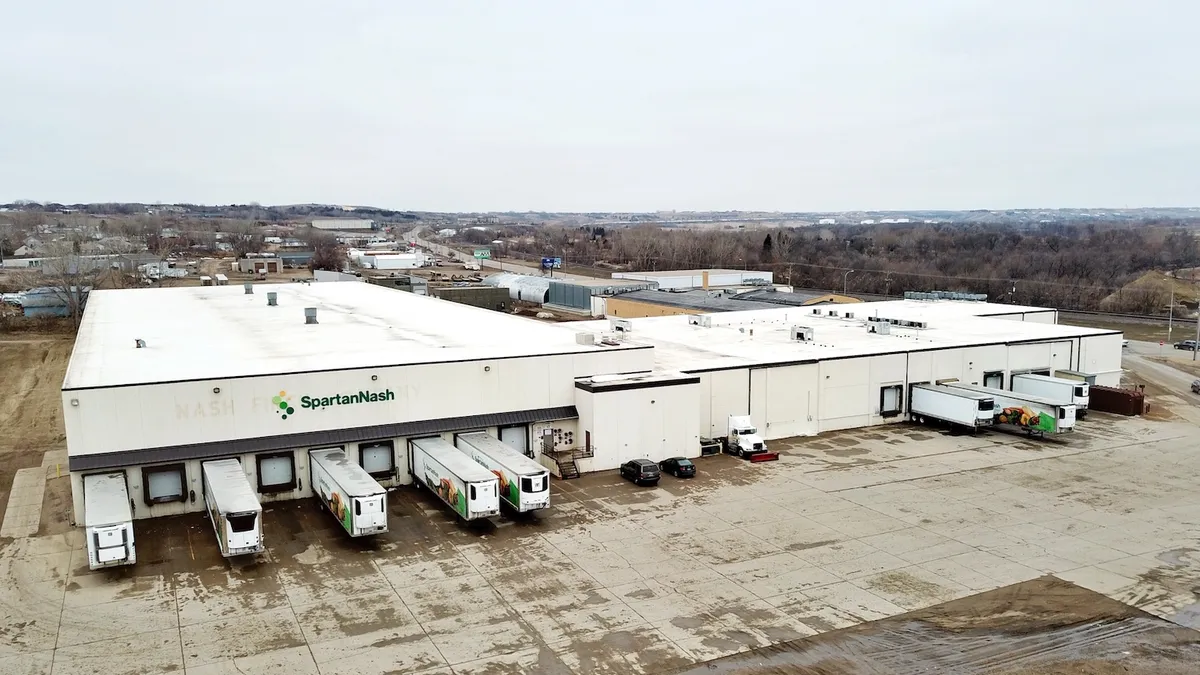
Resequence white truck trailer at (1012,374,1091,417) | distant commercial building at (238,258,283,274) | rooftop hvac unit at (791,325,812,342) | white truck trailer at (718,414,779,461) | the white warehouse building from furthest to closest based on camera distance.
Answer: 1. distant commercial building at (238,258,283,274)
2. rooftop hvac unit at (791,325,812,342)
3. white truck trailer at (1012,374,1091,417)
4. white truck trailer at (718,414,779,461)
5. the white warehouse building

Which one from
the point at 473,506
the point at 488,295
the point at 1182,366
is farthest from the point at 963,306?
the point at 473,506

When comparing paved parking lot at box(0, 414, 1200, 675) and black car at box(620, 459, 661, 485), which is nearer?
paved parking lot at box(0, 414, 1200, 675)

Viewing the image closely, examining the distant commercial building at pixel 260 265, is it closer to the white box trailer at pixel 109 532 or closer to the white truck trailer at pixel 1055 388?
the white truck trailer at pixel 1055 388

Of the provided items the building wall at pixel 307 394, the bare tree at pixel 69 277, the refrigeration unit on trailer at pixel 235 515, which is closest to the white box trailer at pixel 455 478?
the building wall at pixel 307 394

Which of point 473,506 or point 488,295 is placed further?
point 488,295

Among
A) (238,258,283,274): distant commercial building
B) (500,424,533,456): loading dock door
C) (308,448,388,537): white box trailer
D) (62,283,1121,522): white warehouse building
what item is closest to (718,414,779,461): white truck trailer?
(62,283,1121,522): white warehouse building

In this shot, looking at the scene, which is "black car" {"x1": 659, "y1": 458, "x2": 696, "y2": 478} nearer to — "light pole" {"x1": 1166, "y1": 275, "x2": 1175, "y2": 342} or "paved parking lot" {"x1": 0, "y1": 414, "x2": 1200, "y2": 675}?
"paved parking lot" {"x1": 0, "y1": 414, "x2": 1200, "y2": 675}

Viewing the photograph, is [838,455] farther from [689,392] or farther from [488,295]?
[488,295]
